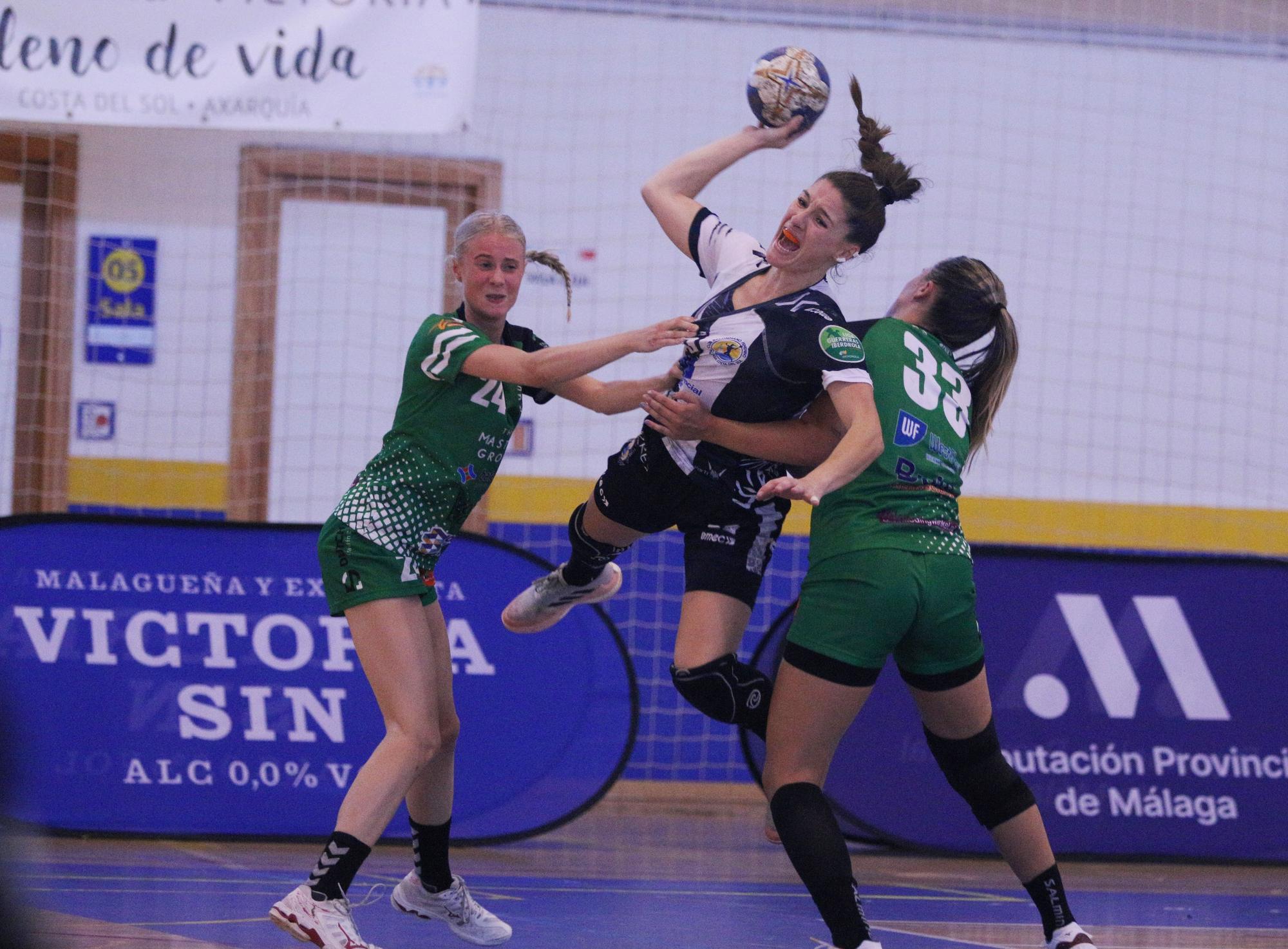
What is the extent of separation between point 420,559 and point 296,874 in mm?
1836

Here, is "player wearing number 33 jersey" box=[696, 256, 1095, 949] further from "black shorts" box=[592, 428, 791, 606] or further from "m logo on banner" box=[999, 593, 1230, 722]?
"m logo on banner" box=[999, 593, 1230, 722]

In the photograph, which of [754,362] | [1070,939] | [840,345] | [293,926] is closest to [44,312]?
[293,926]

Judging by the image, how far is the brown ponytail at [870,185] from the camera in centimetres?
360

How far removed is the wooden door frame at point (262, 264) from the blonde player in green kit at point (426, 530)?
11.5 feet

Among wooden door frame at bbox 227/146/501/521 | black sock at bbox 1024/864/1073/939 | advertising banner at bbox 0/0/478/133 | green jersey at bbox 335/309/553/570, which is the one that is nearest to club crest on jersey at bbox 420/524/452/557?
green jersey at bbox 335/309/553/570

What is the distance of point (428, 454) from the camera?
12.3 ft

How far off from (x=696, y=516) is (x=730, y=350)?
1.54ft

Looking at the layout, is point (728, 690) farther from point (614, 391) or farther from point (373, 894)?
point (373, 894)

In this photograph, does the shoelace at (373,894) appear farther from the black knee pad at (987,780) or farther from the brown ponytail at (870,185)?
the brown ponytail at (870,185)

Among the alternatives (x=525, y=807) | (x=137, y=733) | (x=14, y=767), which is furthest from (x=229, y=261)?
(x=14, y=767)

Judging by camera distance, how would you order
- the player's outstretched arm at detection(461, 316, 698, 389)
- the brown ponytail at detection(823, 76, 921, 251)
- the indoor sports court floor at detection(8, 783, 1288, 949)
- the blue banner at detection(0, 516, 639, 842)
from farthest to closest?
the blue banner at detection(0, 516, 639, 842), the indoor sports court floor at detection(8, 783, 1288, 949), the brown ponytail at detection(823, 76, 921, 251), the player's outstretched arm at detection(461, 316, 698, 389)

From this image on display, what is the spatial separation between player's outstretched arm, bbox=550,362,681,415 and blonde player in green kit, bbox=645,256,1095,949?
66mm

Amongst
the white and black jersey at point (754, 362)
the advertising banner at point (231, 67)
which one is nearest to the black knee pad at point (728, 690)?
the white and black jersey at point (754, 362)

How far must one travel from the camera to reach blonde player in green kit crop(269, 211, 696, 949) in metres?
3.50
